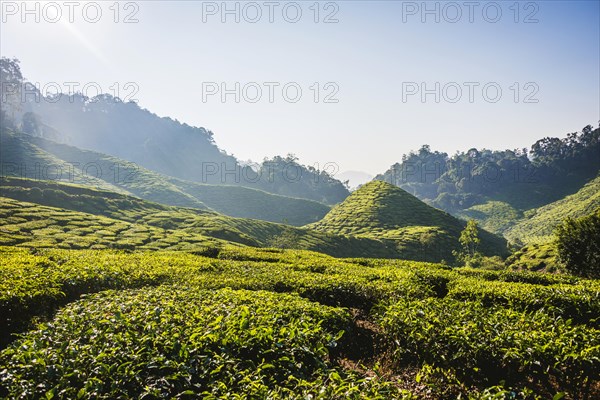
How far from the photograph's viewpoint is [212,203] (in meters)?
163

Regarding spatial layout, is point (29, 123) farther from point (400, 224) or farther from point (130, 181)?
point (400, 224)

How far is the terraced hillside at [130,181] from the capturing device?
4776 inches

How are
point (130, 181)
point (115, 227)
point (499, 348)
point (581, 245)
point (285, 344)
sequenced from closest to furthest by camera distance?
point (285, 344), point (499, 348), point (581, 245), point (115, 227), point (130, 181)

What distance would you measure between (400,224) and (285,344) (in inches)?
4007

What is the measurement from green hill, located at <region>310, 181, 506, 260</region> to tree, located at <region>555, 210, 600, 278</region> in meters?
42.5

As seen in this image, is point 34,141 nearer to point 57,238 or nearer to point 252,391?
point 57,238

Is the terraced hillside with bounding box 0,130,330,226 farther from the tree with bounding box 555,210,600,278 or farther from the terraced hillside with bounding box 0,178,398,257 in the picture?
the tree with bounding box 555,210,600,278

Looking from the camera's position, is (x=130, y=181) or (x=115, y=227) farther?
(x=130, y=181)

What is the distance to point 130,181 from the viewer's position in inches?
5960

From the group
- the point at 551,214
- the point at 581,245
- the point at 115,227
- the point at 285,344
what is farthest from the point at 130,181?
the point at 551,214

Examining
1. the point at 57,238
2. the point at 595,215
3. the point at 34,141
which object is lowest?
the point at 57,238

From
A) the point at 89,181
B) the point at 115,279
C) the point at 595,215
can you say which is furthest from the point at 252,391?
the point at 89,181

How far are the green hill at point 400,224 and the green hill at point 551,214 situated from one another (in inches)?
1248

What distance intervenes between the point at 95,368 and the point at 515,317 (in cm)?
1004
